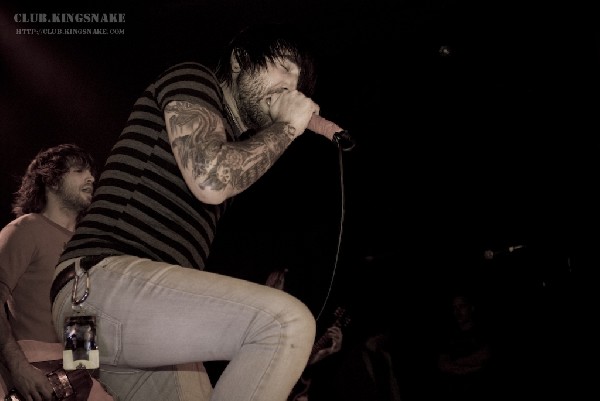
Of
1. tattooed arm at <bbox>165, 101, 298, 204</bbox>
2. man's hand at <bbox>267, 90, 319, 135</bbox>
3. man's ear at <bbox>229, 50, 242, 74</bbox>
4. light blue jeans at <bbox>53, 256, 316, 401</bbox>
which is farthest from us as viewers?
man's ear at <bbox>229, 50, 242, 74</bbox>

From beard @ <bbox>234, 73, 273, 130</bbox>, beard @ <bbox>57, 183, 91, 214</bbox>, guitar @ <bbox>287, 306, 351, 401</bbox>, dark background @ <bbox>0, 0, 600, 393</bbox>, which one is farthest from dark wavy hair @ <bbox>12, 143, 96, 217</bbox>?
guitar @ <bbox>287, 306, 351, 401</bbox>

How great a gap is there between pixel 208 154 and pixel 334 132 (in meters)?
0.54

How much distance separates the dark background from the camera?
4.87m

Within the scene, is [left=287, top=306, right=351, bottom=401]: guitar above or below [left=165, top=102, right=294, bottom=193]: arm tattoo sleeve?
below

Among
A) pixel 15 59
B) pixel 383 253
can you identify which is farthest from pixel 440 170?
pixel 15 59

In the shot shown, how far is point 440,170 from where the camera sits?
6332 mm

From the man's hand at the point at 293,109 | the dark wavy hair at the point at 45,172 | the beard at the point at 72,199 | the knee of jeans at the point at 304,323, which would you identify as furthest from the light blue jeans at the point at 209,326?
the dark wavy hair at the point at 45,172

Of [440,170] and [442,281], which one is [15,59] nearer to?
[440,170]

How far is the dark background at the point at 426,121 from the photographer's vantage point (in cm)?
487

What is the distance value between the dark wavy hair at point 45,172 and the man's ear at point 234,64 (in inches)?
73.6

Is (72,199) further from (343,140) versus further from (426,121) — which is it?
(426,121)

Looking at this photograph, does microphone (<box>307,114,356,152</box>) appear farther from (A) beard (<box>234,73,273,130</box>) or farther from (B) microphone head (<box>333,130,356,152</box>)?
(A) beard (<box>234,73,273,130</box>)

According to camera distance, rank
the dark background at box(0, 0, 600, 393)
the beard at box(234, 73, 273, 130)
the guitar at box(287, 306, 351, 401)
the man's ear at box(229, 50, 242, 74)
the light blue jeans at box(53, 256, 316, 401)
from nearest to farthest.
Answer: the light blue jeans at box(53, 256, 316, 401)
the beard at box(234, 73, 273, 130)
the man's ear at box(229, 50, 242, 74)
the dark background at box(0, 0, 600, 393)
the guitar at box(287, 306, 351, 401)

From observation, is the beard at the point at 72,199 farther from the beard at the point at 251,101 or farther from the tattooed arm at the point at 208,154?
the tattooed arm at the point at 208,154
